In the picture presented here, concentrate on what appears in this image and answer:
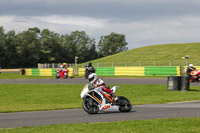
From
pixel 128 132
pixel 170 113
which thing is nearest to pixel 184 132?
pixel 128 132

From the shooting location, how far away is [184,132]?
7312mm

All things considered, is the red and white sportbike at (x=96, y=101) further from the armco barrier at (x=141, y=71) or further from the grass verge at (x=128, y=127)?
the armco barrier at (x=141, y=71)

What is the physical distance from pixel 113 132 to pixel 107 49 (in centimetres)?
16078

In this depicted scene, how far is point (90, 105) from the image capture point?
1091cm

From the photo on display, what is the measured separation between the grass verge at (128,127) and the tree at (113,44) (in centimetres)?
15719

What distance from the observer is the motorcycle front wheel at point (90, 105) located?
10.8 metres

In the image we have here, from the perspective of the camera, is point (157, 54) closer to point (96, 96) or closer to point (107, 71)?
point (107, 71)

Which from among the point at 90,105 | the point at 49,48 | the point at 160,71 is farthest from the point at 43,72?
the point at 49,48

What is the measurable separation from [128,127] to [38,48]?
102m

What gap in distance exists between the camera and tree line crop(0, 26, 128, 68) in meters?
98.6

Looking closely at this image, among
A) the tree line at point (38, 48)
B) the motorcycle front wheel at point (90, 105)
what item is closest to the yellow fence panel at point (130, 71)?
the motorcycle front wheel at point (90, 105)

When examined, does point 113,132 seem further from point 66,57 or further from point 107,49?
point 107,49

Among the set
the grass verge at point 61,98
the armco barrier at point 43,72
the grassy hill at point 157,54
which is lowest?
the grass verge at point 61,98

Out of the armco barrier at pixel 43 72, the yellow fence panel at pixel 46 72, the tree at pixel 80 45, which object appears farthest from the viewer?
the tree at pixel 80 45
